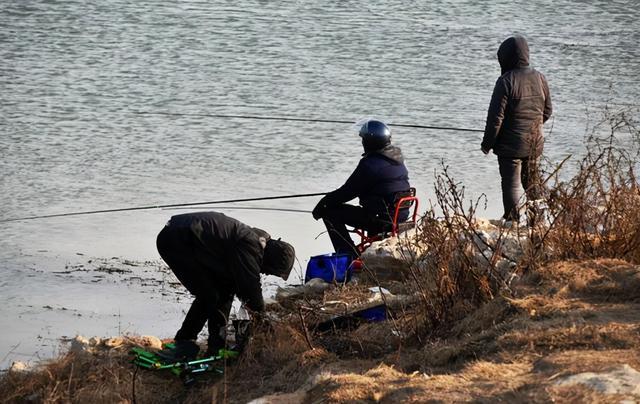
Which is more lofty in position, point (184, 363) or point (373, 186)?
point (373, 186)

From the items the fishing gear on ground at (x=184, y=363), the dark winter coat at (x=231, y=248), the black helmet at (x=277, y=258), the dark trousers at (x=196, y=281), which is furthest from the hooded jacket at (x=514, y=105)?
the fishing gear on ground at (x=184, y=363)

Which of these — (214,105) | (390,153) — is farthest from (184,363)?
(214,105)

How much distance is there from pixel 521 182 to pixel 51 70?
9068 mm

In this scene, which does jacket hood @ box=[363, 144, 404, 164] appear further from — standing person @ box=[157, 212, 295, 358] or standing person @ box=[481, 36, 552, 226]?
standing person @ box=[157, 212, 295, 358]

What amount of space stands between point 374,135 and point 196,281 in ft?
7.54

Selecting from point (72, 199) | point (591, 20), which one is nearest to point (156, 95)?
point (72, 199)

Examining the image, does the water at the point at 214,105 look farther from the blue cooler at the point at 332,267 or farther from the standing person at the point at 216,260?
the standing person at the point at 216,260

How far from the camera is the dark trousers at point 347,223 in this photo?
9.46 m

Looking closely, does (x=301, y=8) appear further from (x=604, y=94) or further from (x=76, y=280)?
(x=76, y=280)

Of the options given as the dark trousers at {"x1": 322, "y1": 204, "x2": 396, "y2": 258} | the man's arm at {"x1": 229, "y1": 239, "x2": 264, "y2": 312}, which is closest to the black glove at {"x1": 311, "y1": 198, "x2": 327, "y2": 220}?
the dark trousers at {"x1": 322, "y1": 204, "x2": 396, "y2": 258}

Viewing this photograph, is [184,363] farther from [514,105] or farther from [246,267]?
[514,105]

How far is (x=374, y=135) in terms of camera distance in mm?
9461

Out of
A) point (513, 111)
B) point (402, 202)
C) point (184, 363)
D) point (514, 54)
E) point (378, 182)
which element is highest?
point (514, 54)

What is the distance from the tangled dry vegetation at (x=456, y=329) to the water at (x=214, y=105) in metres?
1.33
